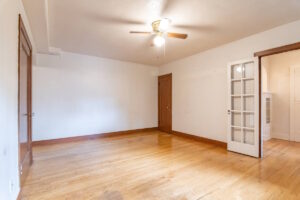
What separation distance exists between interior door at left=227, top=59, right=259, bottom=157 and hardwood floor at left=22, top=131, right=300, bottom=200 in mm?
306

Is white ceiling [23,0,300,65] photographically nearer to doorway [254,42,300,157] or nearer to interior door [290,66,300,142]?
doorway [254,42,300,157]

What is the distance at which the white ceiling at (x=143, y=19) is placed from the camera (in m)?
2.29

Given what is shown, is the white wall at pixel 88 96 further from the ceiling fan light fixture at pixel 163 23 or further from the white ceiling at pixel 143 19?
the ceiling fan light fixture at pixel 163 23

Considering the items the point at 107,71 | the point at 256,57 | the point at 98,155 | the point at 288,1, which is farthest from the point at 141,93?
the point at 288,1

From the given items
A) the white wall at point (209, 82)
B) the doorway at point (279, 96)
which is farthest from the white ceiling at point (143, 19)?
the doorway at point (279, 96)

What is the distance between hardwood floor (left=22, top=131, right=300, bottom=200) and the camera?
6.58ft

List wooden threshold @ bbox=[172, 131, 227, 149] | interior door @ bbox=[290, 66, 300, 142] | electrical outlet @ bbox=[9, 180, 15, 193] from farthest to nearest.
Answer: interior door @ bbox=[290, 66, 300, 142]
wooden threshold @ bbox=[172, 131, 227, 149]
electrical outlet @ bbox=[9, 180, 15, 193]

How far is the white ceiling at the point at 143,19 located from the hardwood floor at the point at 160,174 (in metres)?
2.48

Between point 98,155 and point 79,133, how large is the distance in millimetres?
1583

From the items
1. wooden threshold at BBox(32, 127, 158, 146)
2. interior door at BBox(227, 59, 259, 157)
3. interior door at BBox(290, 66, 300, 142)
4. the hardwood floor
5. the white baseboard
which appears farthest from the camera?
the white baseboard

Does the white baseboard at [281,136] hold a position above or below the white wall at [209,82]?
below

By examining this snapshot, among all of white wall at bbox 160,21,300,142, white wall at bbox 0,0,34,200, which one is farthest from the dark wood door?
white wall at bbox 0,0,34,200

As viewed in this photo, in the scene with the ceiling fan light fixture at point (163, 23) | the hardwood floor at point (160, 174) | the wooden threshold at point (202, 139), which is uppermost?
the ceiling fan light fixture at point (163, 23)

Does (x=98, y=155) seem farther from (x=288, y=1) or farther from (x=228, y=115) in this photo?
(x=288, y=1)
